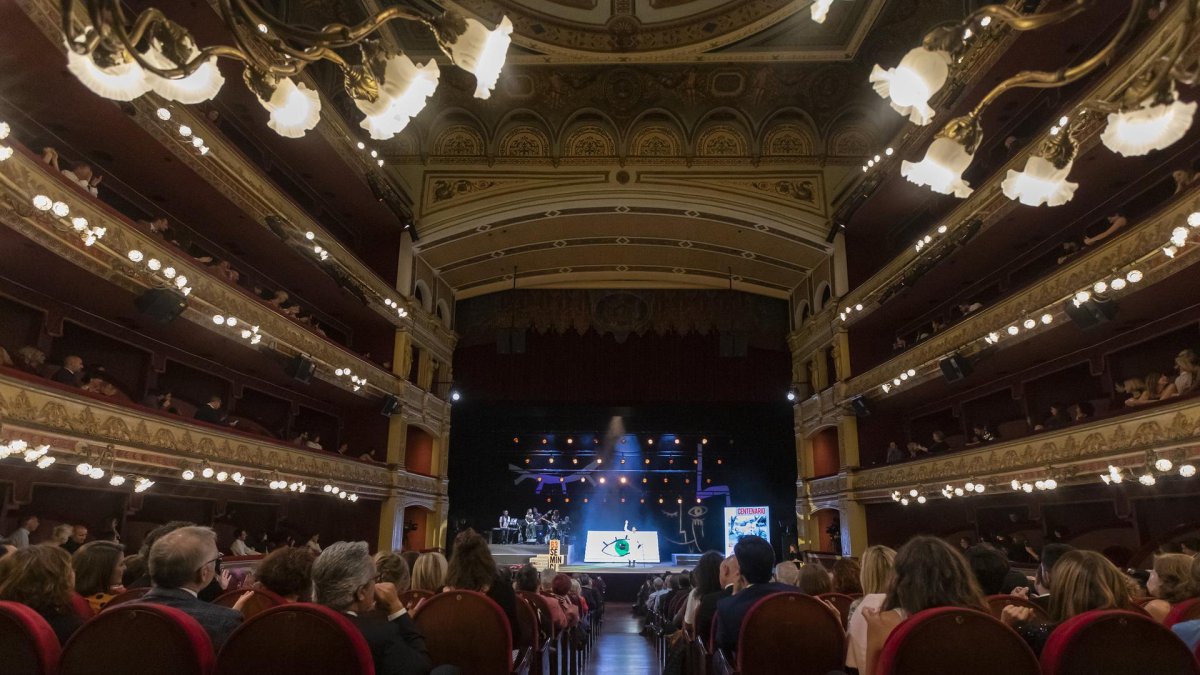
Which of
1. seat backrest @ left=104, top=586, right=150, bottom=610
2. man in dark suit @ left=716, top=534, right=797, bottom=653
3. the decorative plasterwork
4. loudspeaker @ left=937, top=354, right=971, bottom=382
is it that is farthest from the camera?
loudspeaker @ left=937, top=354, right=971, bottom=382

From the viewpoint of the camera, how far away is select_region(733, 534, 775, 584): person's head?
3.72 m

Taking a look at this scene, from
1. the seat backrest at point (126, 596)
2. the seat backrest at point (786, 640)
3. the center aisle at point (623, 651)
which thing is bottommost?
the center aisle at point (623, 651)

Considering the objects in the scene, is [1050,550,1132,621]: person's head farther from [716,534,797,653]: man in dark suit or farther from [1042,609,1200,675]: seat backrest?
[716,534,797,653]: man in dark suit

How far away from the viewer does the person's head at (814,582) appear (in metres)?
4.31

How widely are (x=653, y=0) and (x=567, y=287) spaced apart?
8599 mm

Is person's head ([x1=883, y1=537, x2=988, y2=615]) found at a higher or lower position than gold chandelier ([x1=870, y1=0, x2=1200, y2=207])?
lower

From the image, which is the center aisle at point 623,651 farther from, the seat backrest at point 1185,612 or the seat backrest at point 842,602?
the seat backrest at point 1185,612

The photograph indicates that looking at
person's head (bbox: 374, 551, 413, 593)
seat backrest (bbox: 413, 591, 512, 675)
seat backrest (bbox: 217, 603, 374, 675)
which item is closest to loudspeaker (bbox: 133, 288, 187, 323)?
person's head (bbox: 374, 551, 413, 593)

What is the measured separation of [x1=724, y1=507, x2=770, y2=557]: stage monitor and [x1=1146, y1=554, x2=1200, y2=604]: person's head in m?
16.6

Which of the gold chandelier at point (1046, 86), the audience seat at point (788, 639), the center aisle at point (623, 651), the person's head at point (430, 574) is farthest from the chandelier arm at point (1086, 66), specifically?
the center aisle at point (623, 651)

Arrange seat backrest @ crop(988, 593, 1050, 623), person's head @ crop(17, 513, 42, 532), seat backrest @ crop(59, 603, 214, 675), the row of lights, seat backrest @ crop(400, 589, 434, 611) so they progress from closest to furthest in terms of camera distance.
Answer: seat backrest @ crop(59, 603, 214, 675), seat backrest @ crop(988, 593, 1050, 623), seat backrest @ crop(400, 589, 434, 611), person's head @ crop(17, 513, 42, 532), the row of lights

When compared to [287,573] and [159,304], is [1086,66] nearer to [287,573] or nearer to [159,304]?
[287,573]

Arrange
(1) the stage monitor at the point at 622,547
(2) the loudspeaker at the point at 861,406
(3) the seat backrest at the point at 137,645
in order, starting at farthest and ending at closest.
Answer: (1) the stage monitor at the point at 622,547
(2) the loudspeaker at the point at 861,406
(3) the seat backrest at the point at 137,645

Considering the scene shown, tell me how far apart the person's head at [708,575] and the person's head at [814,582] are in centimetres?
54
